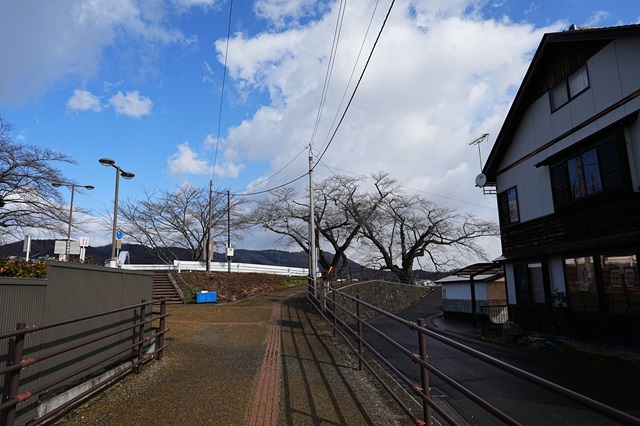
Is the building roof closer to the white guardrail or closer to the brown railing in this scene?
the brown railing

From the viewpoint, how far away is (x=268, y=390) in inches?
208

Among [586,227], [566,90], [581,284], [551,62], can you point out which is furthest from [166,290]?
[551,62]

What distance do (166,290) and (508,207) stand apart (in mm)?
18783

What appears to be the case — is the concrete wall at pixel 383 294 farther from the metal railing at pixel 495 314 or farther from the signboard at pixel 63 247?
the signboard at pixel 63 247

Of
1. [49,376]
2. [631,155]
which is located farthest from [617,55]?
[49,376]

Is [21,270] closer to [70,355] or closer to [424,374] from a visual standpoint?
[70,355]

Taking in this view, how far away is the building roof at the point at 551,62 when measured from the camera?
11125mm

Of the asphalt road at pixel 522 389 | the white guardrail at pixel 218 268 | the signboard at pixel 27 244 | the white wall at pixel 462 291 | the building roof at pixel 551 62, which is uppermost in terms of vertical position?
the building roof at pixel 551 62

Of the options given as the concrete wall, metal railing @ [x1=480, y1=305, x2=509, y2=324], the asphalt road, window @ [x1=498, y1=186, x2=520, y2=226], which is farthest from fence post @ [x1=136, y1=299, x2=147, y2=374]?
metal railing @ [x1=480, y1=305, x2=509, y2=324]

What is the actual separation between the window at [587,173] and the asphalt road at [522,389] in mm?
5076

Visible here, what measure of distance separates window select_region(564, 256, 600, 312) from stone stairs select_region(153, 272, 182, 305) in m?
17.6

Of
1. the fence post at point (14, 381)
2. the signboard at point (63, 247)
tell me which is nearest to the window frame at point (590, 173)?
the fence post at point (14, 381)

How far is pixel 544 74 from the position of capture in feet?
45.7

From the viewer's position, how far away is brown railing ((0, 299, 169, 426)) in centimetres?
323
